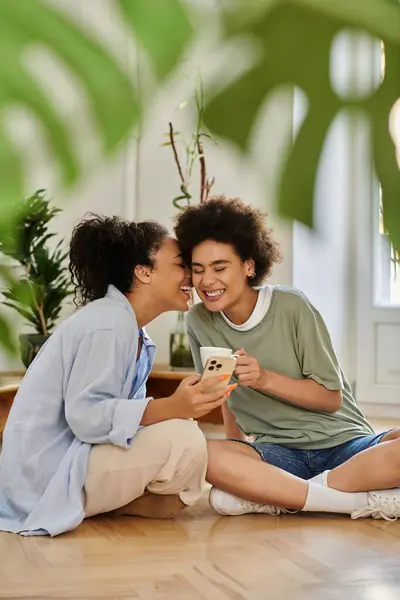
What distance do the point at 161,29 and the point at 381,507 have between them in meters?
1.96

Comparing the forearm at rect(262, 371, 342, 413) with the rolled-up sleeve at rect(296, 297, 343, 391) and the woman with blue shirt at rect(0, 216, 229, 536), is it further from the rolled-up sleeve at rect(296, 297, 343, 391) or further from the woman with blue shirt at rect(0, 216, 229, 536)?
the woman with blue shirt at rect(0, 216, 229, 536)

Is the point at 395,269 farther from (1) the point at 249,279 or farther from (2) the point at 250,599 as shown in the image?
(1) the point at 249,279

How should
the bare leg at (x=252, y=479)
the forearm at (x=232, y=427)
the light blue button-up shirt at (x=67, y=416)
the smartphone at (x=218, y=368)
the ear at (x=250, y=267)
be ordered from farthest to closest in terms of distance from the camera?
the forearm at (x=232, y=427)
the ear at (x=250, y=267)
the bare leg at (x=252, y=479)
the light blue button-up shirt at (x=67, y=416)
the smartphone at (x=218, y=368)

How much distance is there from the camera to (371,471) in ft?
6.84

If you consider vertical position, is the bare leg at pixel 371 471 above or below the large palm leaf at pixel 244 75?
below

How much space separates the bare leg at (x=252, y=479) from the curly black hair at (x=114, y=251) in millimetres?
416

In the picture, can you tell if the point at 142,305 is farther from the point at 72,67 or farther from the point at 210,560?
the point at 72,67

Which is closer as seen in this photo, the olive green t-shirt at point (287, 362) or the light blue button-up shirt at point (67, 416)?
the light blue button-up shirt at point (67, 416)

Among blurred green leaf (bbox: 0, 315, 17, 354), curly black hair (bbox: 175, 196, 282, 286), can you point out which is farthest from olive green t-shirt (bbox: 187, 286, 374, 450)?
blurred green leaf (bbox: 0, 315, 17, 354)

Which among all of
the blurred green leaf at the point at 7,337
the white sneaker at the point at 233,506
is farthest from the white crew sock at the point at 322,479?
the blurred green leaf at the point at 7,337

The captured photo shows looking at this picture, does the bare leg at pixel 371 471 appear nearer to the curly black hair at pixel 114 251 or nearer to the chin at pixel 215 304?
the chin at pixel 215 304

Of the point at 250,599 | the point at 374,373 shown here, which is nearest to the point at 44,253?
the point at 250,599

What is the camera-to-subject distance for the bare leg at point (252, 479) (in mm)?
2082

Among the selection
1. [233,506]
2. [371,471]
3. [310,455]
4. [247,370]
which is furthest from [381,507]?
[247,370]
